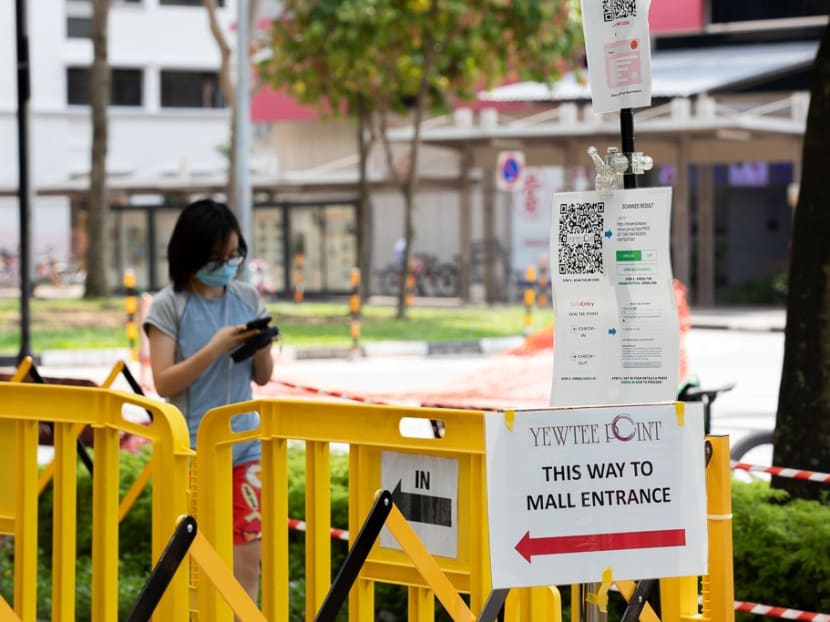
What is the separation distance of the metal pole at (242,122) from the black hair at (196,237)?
640 inches

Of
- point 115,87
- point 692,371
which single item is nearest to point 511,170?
point 692,371

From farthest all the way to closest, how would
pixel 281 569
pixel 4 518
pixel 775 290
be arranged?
pixel 775 290 < pixel 4 518 < pixel 281 569

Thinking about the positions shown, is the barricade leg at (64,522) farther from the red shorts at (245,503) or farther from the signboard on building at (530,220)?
the signboard on building at (530,220)

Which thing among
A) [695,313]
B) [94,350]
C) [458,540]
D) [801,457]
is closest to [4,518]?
[458,540]

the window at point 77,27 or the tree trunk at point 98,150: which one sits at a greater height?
the window at point 77,27

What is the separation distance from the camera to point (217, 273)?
520 centimetres

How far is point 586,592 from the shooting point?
3732mm

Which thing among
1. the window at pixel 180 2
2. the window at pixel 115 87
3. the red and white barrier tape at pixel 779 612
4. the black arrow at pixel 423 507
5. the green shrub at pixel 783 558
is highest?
the window at pixel 180 2

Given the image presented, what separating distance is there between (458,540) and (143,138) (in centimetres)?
4682

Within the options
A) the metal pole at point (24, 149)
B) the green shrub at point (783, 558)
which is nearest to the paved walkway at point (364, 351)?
the metal pole at point (24, 149)

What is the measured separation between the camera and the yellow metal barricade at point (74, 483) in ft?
13.7

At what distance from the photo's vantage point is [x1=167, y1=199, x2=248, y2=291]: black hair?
5.17 m

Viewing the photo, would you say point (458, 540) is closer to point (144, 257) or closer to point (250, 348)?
point (250, 348)

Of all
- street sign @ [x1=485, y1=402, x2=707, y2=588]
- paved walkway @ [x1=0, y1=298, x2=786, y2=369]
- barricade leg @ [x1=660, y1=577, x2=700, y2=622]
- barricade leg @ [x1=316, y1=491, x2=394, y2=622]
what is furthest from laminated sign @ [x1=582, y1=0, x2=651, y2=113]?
paved walkway @ [x1=0, y1=298, x2=786, y2=369]
